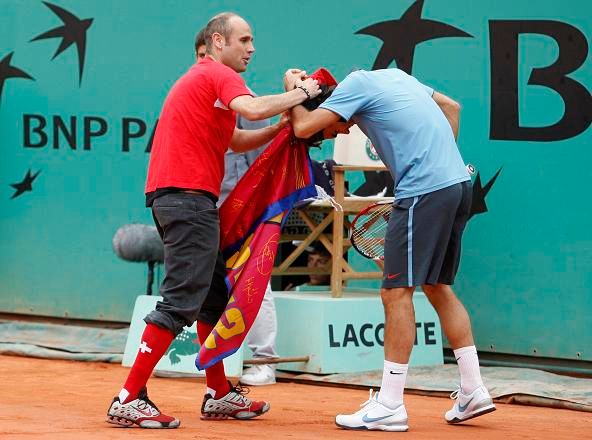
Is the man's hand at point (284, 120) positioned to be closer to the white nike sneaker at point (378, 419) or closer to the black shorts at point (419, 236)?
the black shorts at point (419, 236)

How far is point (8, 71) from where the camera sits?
10.8 metres

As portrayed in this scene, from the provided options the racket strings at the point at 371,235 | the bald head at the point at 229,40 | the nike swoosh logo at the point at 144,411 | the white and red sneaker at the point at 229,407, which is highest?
the bald head at the point at 229,40

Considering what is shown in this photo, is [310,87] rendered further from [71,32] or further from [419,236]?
[71,32]

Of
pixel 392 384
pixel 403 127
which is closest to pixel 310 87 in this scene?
pixel 403 127

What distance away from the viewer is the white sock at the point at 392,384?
5.65 m

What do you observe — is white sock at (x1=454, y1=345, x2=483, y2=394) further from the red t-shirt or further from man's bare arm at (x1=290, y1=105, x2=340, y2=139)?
the red t-shirt

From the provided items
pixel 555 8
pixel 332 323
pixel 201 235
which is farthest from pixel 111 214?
pixel 201 235

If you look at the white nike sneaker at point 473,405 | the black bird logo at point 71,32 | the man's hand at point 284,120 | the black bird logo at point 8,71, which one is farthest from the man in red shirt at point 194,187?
the black bird logo at point 8,71

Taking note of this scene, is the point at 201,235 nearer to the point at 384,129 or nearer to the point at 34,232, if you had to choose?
the point at 384,129

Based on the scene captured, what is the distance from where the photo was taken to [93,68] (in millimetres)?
10320

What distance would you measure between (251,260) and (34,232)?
500 centimetres

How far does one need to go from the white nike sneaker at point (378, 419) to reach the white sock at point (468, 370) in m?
0.37

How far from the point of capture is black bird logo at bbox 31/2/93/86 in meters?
10.4

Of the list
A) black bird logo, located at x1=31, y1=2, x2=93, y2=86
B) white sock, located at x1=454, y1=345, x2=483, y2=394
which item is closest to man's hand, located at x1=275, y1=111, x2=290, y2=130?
white sock, located at x1=454, y1=345, x2=483, y2=394
